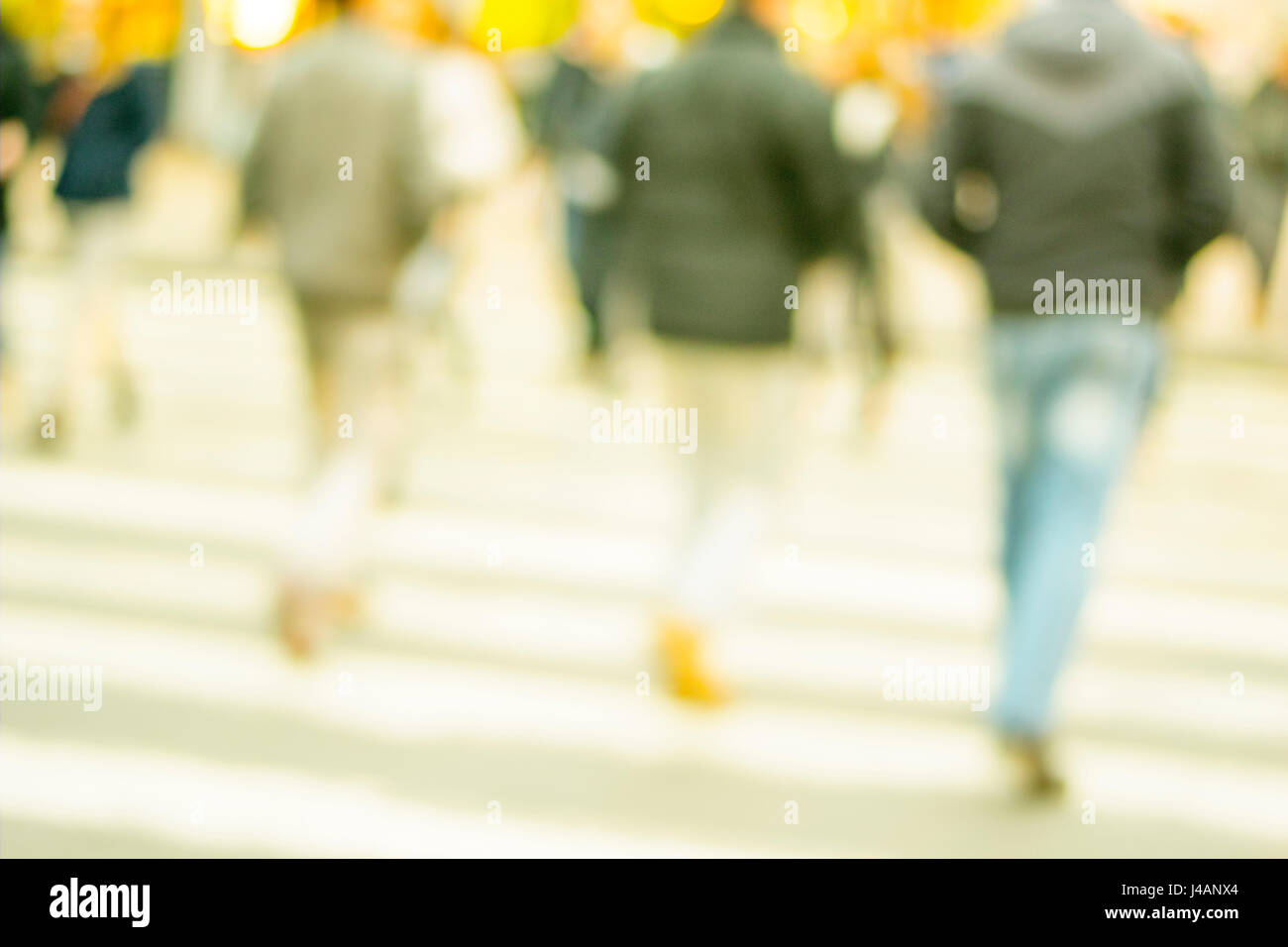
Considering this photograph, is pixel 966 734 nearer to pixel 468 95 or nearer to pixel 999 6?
pixel 468 95

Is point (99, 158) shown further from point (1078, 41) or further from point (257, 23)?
point (257, 23)

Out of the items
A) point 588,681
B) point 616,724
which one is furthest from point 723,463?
point 616,724

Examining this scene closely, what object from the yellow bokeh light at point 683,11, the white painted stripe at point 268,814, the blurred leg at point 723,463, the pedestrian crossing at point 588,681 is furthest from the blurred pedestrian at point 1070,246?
A: the yellow bokeh light at point 683,11

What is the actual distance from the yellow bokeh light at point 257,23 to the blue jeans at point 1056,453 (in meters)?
21.8

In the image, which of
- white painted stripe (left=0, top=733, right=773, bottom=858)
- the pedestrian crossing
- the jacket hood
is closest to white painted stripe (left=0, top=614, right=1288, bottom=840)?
the pedestrian crossing

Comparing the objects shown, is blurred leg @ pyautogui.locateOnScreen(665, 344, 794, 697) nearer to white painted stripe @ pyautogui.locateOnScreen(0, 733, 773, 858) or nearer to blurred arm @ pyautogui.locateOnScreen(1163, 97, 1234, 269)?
white painted stripe @ pyautogui.locateOnScreen(0, 733, 773, 858)

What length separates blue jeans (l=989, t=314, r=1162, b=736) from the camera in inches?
198

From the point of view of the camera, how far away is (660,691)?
5973mm

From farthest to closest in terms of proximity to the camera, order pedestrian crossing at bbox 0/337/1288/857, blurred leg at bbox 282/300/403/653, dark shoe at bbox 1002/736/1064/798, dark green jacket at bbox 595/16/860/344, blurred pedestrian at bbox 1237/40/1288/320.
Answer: blurred pedestrian at bbox 1237/40/1288/320
blurred leg at bbox 282/300/403/653
dark green jacket at bbox 595/16/860/344
dark shoe at bbox 1002/736/1064/798
pedestrian crossing at bbox 0/337/1288/857

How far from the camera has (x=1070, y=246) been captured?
16.5 feet

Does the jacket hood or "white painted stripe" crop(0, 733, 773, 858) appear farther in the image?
the jacket hood

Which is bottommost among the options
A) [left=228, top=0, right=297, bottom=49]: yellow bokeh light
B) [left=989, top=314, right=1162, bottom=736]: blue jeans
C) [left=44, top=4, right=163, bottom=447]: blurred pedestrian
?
[left=989, top=314, right=1162, bottom=736]: blue jeans

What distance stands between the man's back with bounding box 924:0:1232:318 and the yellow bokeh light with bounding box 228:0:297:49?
2164cm

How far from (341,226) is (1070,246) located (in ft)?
8.10
